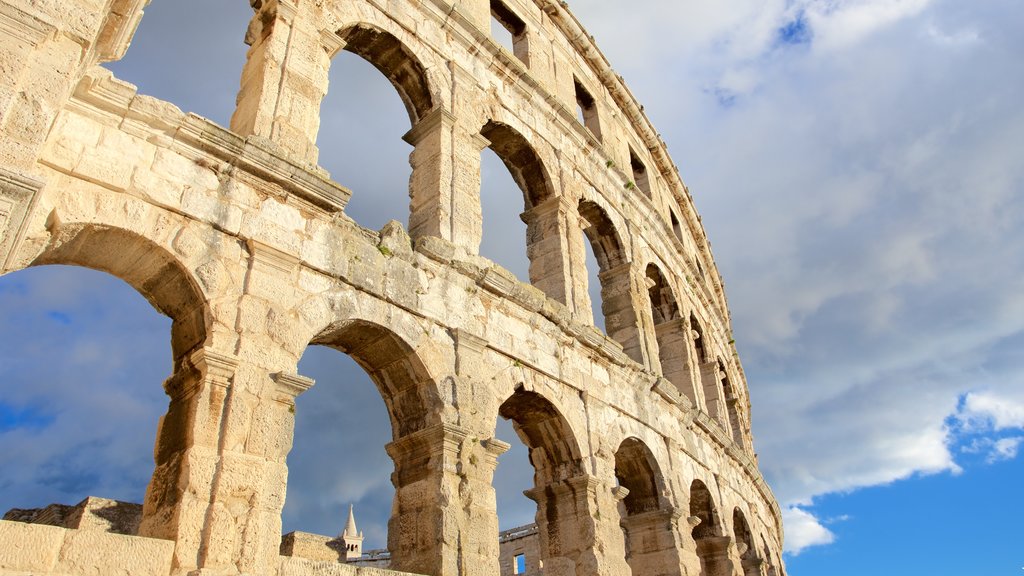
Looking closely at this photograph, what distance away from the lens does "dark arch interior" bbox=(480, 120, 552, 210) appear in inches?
418

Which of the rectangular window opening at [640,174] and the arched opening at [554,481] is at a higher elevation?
the rectangular window opening at [640,174]

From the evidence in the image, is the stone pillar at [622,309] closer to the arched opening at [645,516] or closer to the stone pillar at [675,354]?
the arched opening at [645,516]

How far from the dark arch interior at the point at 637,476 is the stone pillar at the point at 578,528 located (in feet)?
4.94

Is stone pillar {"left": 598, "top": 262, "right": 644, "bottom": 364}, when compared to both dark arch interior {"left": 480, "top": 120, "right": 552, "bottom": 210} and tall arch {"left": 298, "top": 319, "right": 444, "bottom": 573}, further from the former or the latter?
tall arch {"left": 298, "top": 319, "right": 444, "bottom": 573}

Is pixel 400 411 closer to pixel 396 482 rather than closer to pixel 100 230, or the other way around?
pixel 396 482

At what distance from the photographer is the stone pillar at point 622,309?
11.5 metres

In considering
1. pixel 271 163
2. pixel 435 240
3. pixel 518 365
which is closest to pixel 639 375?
pixel 518 365

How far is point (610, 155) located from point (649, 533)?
21.5 ft

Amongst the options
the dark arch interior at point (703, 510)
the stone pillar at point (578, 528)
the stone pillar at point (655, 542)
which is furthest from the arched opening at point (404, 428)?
the dark arch interior at point (703, 510)

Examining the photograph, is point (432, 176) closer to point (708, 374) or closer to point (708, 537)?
point (708, 537)

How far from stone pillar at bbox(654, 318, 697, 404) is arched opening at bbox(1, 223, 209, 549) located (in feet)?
31.0

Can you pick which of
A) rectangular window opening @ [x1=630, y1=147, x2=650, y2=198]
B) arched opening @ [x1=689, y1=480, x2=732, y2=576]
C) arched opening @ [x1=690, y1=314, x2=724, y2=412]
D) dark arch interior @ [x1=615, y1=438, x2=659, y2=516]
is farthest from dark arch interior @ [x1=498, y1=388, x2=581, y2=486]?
rectangular window opening @ [x1=630, y1=147, x2=650, y2=198]

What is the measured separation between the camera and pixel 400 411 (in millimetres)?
7266

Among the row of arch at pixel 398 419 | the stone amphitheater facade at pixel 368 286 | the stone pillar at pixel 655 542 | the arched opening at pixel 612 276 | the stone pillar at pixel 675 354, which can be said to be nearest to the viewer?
the stone amphitheater facade at pixel 368 286
